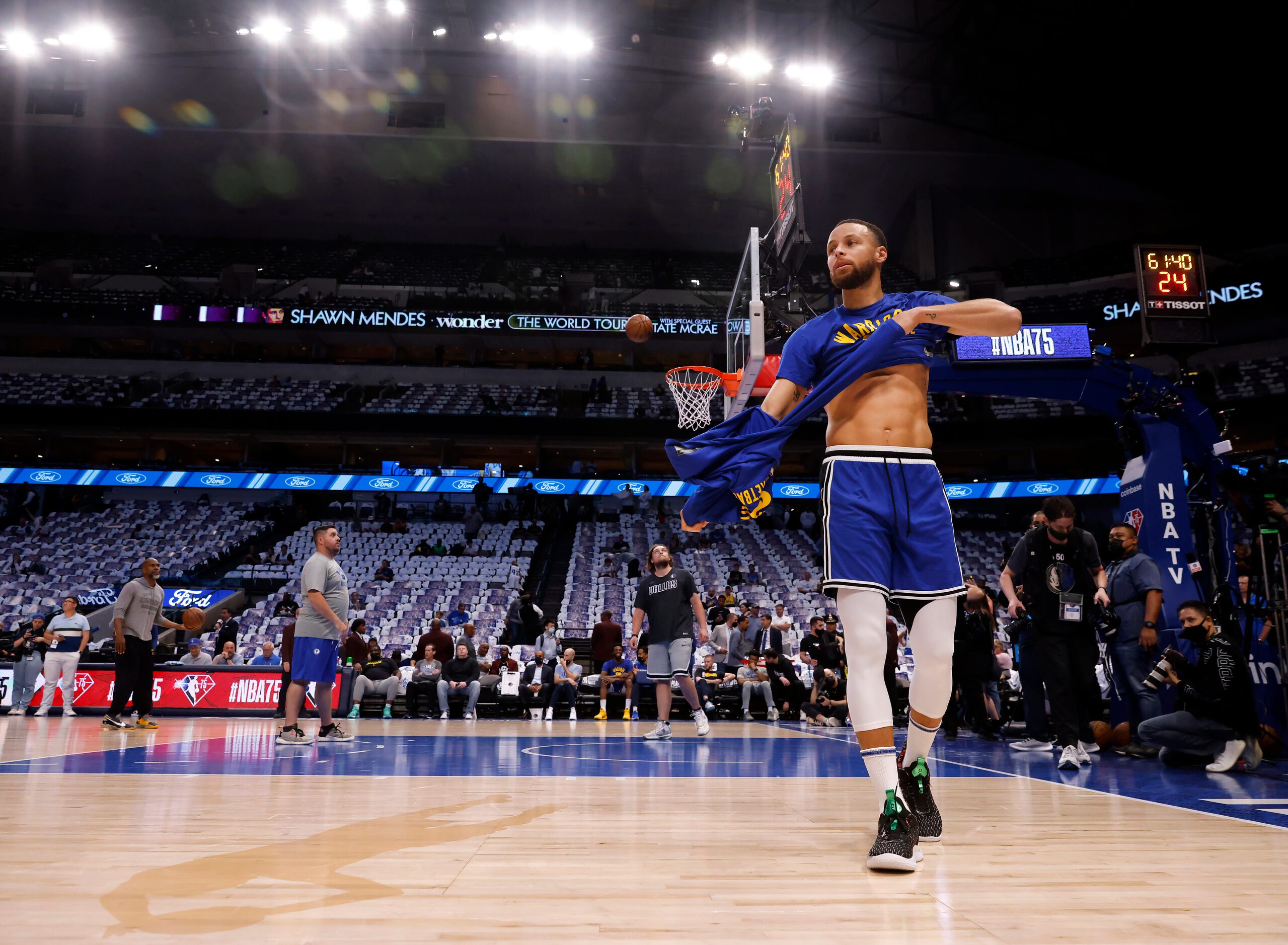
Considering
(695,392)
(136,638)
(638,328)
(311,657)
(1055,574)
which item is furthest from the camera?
(695,392)

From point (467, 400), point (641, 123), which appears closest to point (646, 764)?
point (641, 123)

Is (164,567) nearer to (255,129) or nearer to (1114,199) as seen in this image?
(255,129)

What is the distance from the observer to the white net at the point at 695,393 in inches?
540

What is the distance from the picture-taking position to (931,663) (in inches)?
112

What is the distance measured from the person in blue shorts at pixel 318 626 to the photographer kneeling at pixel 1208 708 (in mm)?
6166

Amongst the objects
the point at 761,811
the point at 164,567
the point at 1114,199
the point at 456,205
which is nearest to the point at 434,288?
the point at 456,205

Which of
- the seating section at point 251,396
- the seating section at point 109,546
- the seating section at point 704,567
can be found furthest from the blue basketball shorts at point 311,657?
the seating section at point 251,396

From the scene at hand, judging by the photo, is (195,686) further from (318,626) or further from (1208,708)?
(1208,708)

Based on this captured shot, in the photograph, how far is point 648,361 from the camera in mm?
34406

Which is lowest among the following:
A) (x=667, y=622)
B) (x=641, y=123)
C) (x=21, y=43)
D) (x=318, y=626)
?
(x=318, y=626)

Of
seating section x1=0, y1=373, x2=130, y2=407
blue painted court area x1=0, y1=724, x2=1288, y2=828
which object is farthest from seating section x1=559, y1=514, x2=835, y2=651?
seating section x1=0, y1=373, x2=130, y2=407

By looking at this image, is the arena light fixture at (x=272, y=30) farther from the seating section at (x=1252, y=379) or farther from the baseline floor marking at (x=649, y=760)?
the seating section at (x=1252, y=379)

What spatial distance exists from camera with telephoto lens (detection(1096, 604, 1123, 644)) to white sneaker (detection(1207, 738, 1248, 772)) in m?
0.99

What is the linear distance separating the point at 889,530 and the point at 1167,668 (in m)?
4.41
